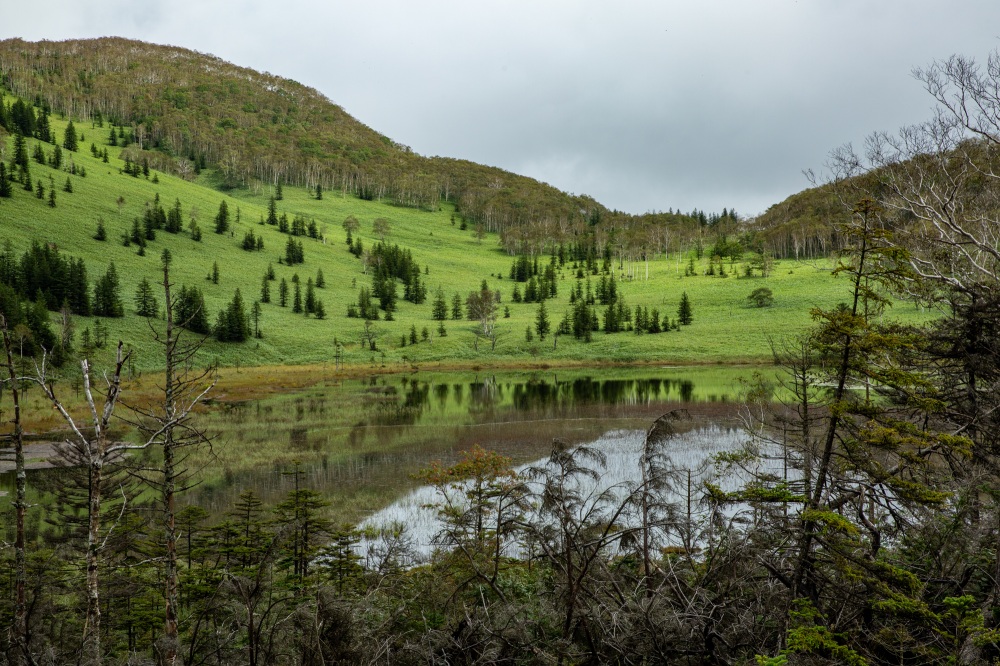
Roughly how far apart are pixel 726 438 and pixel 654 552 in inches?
632

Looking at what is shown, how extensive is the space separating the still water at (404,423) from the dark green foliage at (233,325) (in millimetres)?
20007

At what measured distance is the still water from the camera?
2409 cm

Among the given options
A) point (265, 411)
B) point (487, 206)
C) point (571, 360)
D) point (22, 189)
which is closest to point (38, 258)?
point (22, 189)

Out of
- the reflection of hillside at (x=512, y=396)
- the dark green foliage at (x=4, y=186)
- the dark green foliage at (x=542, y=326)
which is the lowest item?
the reflection of hillside at (x=512, y=396)

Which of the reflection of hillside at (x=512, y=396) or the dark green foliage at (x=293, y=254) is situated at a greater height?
the dark green foliage at (x=293, y=254)

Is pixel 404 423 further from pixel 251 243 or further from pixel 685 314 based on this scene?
A: pixel 251 243

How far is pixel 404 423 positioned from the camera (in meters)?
36.7

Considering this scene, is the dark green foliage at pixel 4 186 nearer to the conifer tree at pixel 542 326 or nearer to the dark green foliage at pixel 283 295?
the dark green foliage at pixel 283 295

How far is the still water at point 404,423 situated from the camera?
79.0 feet

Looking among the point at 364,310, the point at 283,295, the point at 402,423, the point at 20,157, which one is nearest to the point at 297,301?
the point at 283,295

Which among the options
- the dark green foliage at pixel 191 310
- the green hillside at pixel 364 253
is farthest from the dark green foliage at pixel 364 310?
the dark green foliage at pixel 191 310

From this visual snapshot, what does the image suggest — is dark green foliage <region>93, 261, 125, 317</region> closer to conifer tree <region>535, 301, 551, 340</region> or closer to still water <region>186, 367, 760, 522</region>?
still water <region>186, 367, 760, 522</region>

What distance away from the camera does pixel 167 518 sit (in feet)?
26.6

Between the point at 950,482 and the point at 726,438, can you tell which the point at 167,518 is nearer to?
the point at 950,482
